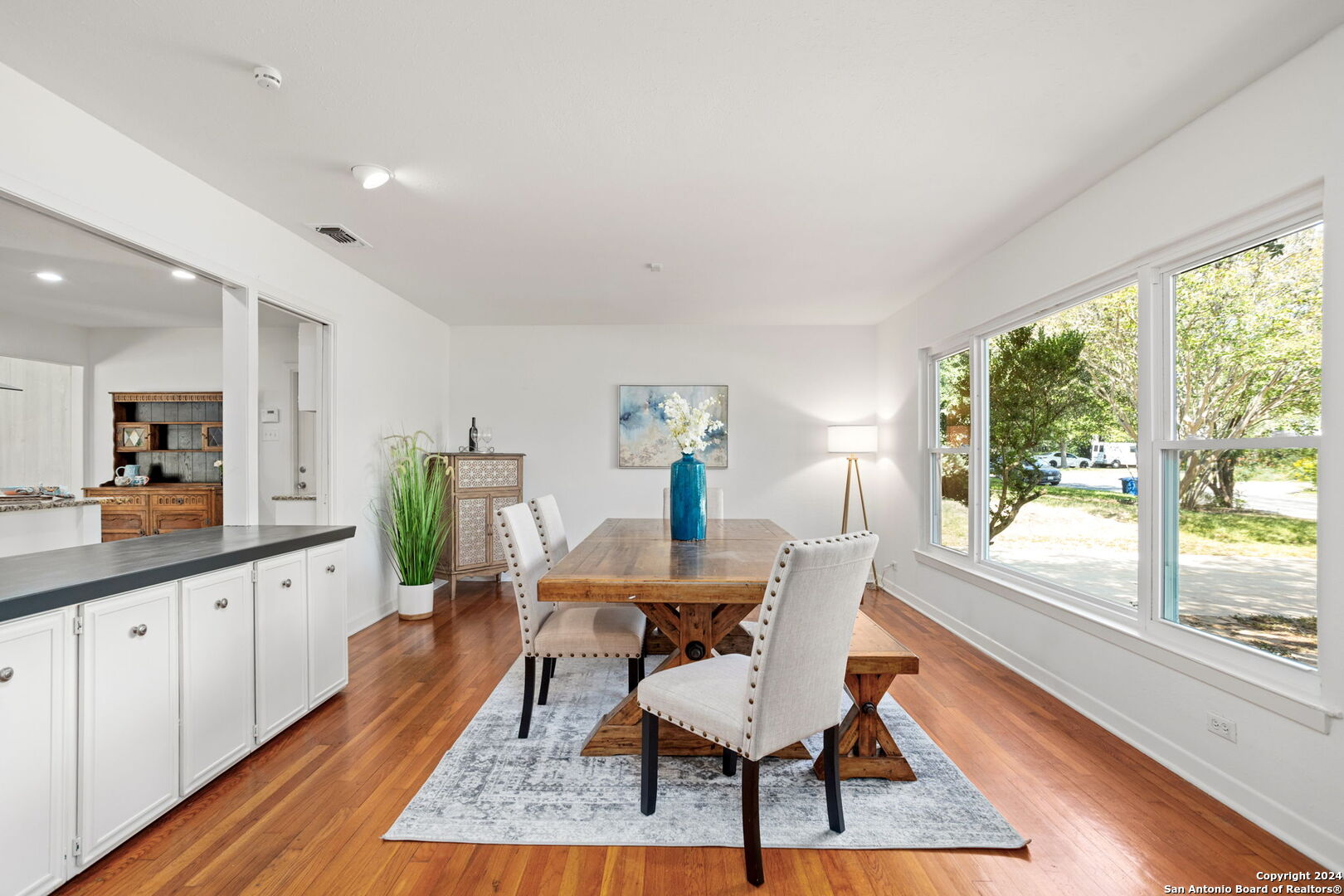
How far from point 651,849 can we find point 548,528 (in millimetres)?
1767

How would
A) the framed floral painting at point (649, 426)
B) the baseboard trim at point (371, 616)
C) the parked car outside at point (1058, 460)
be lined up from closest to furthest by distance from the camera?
the parked car outside at point (1058, 460) < the baseboard trim at point (371, 616) < the framed floral painting at point (649, 426)

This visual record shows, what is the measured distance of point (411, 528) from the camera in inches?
183

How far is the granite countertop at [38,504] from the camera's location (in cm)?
283

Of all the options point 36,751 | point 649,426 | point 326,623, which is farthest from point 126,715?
point 649,426

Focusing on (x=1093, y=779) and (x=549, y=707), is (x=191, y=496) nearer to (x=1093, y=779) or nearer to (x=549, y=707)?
(x=549, y=707)

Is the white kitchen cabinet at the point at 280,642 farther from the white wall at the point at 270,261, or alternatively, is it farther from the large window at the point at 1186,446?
the large window at the point at 1186,446

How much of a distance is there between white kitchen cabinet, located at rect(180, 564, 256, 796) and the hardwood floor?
11cm

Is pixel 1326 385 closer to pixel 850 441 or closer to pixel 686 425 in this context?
pixel 686 425

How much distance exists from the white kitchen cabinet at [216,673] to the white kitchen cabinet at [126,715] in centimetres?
5

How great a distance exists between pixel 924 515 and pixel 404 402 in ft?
13.7

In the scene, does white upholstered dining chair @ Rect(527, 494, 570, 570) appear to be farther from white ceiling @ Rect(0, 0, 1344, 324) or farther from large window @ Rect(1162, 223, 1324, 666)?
large window @ Rect(1162, 223, 1324, 666)

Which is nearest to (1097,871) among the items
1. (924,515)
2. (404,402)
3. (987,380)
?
(987,380)

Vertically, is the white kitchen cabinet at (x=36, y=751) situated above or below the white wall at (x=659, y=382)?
below

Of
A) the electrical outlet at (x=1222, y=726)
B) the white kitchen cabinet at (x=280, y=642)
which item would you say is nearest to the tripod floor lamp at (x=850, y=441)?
the electrical outlet at (x=1222, y=726)
